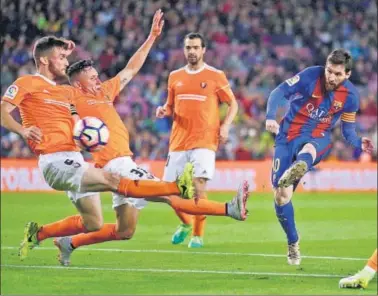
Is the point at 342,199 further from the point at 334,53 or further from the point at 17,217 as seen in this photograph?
the point at 334,53

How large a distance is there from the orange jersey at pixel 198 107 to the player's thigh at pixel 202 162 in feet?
0.24

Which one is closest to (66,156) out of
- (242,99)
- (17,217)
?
(17,217)

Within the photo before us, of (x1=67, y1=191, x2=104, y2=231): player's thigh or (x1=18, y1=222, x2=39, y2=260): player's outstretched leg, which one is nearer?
(x1=67, y1=191, x2=104, y2=231): player's thigh

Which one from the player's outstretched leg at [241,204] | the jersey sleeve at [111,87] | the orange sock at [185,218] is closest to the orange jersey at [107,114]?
the jersey sleeve at [111,87]

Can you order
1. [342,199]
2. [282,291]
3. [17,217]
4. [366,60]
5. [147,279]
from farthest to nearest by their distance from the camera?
[366,60]
[342,199]
[17,217]
[147,279]
[282,291]

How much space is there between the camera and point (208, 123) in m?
12.7

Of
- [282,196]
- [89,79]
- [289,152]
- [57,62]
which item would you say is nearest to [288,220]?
[282,196]

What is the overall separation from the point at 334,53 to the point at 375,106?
673 inches

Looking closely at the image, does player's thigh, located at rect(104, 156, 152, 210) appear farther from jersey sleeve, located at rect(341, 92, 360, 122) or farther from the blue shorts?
jersey sleeve, located at rect(341, 92, 360, 122)

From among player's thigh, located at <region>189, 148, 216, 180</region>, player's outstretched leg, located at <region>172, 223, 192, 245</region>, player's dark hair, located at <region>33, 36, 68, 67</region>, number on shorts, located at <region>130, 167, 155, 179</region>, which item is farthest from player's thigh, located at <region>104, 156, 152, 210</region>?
player's outstretched leg, located at <region>172, 223, 192, 245</region>

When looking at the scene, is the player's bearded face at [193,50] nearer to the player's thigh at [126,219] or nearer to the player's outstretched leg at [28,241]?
the player's thigh at [126,219]

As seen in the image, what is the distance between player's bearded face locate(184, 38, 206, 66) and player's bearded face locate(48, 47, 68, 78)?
2.74 metres

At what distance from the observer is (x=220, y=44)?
→ 29.2 meters

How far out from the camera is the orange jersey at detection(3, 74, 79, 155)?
9.80 metres
